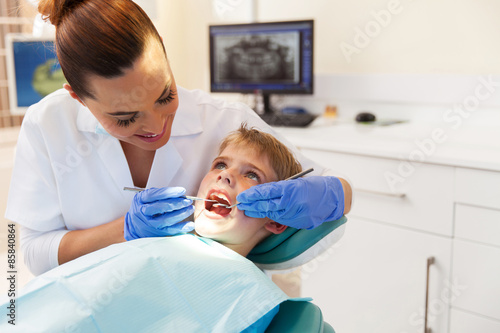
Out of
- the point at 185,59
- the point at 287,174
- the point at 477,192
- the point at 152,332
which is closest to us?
the point at 152,332

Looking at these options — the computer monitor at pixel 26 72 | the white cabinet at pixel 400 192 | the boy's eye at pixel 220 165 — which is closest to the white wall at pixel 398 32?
the white cabinet at pixel 400 192

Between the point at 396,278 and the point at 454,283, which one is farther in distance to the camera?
the point at 396,278

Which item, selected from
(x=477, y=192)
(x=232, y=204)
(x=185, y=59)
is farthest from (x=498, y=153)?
(x=185, y=59)

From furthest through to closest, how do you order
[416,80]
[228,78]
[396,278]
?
[228,78] < [416,80] < [396,278]

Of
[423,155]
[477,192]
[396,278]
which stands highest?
[423,155]

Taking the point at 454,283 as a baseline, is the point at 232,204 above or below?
above

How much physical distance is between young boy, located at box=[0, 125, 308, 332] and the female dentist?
8 cm

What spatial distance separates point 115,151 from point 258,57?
1576mm

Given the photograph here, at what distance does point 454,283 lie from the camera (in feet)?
6.03

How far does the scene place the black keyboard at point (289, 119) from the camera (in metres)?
2.54

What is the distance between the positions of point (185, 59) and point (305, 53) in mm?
1230

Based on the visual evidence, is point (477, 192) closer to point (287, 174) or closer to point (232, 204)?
point (287, 174)

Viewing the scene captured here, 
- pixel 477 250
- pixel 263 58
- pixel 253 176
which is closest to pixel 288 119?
pixel 263 58

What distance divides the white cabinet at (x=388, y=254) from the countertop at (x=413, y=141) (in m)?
0.04
